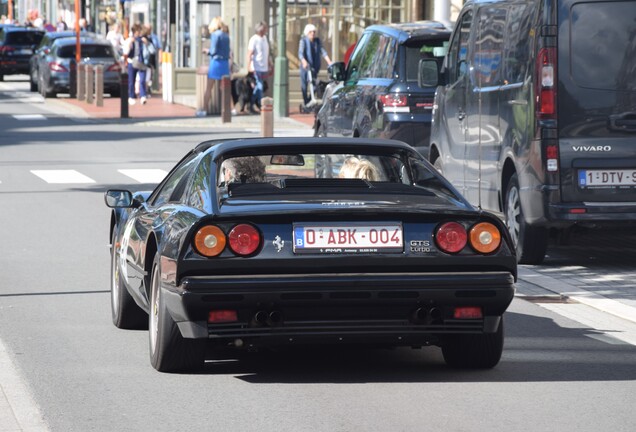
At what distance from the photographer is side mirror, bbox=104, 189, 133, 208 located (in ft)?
31.0

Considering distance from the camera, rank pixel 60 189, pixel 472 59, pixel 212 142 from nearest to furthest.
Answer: pixel 212 142 < pixel 472 59 < pixel 60 189

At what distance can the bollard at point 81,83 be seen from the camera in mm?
40156

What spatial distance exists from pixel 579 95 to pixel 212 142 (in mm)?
4267

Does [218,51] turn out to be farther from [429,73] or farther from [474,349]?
[474,349]

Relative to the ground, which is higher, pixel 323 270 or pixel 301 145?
pixel 301 145

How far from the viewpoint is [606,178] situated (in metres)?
12.5

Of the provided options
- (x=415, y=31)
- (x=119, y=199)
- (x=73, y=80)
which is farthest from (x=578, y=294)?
(x=73, y=80)

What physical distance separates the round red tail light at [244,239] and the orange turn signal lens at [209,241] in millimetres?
45

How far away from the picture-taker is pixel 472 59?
14.4 metres

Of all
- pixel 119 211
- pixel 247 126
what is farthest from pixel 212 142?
pixel 247 126

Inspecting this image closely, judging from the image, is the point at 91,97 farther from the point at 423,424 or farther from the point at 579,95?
the point at 423,424

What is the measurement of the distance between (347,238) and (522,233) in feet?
18.2

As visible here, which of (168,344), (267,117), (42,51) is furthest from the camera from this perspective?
(42,51)

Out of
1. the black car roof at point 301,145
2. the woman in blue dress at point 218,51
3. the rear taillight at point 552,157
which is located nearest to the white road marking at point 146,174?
the rear taillight at point 552,157
